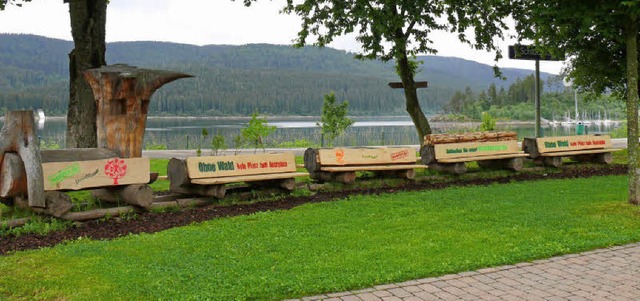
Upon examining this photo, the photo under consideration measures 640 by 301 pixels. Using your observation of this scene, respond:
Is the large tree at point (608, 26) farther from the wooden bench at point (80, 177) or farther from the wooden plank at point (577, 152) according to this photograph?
the wooden bench at point (80, 177)

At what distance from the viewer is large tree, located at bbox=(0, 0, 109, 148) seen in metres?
12.9

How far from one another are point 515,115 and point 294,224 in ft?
262

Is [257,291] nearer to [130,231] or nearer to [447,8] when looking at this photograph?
[130,231]

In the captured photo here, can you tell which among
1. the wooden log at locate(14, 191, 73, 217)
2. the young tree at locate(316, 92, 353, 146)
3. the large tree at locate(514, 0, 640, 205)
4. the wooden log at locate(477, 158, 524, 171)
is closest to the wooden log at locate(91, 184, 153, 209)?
the wooden log at locate(14, 191, 73, 217)

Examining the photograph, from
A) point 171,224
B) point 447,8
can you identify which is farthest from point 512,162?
point 171,224

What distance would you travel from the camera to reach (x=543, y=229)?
754cm

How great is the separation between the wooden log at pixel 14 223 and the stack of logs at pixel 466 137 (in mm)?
8728

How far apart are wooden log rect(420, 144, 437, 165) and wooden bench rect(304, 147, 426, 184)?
886mm

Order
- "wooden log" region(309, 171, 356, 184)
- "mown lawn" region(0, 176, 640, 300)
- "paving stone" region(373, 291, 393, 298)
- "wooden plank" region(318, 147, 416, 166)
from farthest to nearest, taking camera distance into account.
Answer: "wooden log" region(309, 171, 356, 184) → "wooden plank" region(318, 147, 416, 166) → "mown lawn" region(0, 176, 640, 300) → "paving stone" region(373, 291, 393, 298)

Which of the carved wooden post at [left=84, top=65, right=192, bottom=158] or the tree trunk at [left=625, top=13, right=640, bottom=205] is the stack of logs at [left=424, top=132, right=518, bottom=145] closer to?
the tree trunk at [left=625, top=13, right=640, bottom=205]

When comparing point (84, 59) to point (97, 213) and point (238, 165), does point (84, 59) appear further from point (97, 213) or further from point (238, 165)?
point (97, 213)

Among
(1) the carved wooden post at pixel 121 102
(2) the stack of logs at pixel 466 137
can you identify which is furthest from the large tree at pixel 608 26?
(1) the carved wooden post at pixel 121 102

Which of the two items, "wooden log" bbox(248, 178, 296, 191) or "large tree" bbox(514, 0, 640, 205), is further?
"wooden log" bbox(248, 178, 296, 191)

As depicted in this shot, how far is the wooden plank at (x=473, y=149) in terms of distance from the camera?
1359cm
